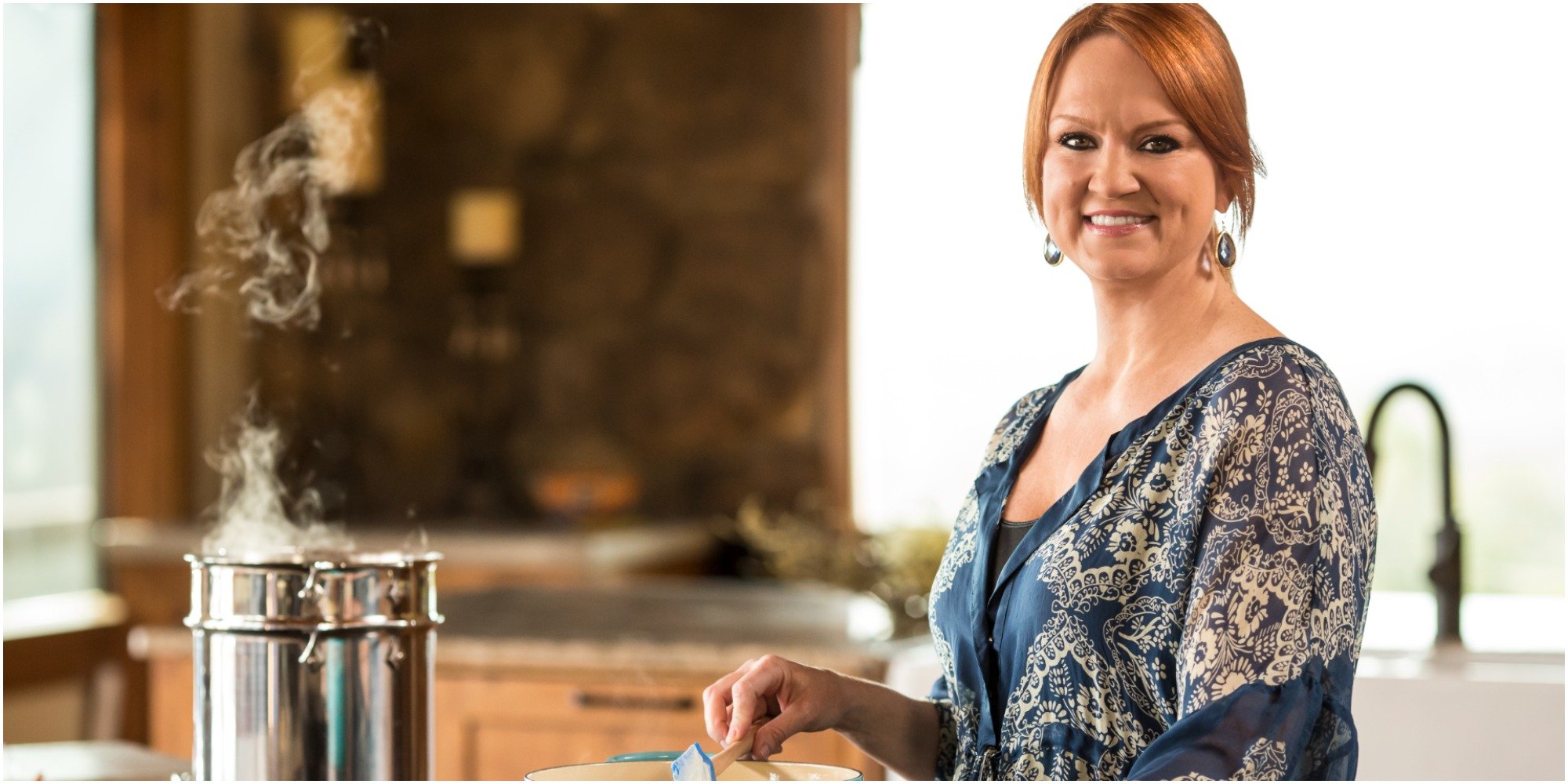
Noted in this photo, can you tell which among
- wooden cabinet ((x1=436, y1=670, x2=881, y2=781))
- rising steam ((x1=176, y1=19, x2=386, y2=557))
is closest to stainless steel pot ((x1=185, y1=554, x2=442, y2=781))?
wooden cabinet ((x1=436, y1=670, x2=881, y2=781))

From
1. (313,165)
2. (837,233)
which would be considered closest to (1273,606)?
(837,233)

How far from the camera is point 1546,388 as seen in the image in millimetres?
3736

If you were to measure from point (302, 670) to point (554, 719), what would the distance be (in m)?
1.07

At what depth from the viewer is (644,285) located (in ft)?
16.1

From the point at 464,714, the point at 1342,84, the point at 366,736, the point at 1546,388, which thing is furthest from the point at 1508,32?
the point at 366,736

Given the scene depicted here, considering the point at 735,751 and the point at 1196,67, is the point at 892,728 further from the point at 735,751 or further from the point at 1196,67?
the point at 1196,67

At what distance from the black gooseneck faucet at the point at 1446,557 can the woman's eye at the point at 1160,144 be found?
1190 mm

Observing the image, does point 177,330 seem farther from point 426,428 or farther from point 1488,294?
point 1488,294

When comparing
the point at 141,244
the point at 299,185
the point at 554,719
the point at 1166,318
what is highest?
the point at 299,185

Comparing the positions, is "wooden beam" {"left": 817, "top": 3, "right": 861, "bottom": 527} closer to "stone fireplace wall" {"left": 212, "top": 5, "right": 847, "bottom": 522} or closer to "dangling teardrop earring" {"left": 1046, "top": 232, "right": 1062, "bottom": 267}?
"stone fireplace wall" {"left": 212, "top": 5, "right": 847, "bottom": 522}

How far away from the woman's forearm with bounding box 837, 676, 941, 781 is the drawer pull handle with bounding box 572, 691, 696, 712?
98cm

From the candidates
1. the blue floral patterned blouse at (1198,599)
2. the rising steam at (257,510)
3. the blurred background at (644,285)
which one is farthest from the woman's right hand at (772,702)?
the blurred background at (644,285)

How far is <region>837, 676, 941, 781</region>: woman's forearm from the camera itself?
1271mm

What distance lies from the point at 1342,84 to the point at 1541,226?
597 mm
